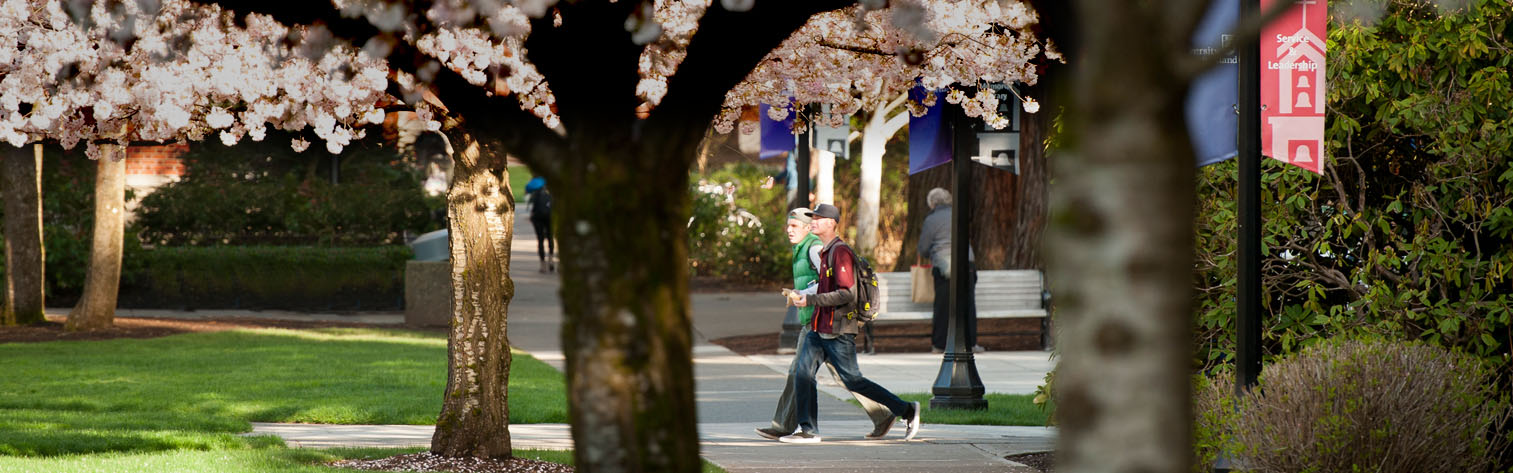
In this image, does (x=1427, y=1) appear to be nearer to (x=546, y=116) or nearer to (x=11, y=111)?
(x=546, y=116)

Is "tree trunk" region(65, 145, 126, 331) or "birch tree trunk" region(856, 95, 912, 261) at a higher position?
"birch tree trunk" region(856, 95, 912, 261)

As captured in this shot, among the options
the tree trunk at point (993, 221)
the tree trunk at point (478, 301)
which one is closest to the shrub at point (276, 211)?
the tree trunk at point (993, 221)

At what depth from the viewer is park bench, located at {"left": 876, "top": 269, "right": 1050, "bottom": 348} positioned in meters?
16.1

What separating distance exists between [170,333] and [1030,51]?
11.5m

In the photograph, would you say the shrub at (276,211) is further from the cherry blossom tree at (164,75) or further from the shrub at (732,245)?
the cherry blossom tree at (164,75)

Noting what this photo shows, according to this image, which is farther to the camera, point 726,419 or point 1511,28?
point 726,419

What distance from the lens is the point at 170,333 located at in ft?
55.7

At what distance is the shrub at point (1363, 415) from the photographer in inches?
251

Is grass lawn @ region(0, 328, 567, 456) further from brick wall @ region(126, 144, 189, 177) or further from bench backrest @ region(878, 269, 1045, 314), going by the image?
brick wall @ region(126, 144, 189, 177)

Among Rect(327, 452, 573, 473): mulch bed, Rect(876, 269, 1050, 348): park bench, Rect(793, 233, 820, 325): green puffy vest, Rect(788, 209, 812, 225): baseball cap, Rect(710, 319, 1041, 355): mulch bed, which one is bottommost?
Rect(327, 452, 573, 473): mulch bed

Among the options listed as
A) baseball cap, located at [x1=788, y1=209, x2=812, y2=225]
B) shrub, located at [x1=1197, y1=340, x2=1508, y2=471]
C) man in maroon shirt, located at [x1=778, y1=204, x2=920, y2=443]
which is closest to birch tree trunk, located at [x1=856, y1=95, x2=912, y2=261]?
baseball cap, located at [x1=788, y1=209, x2=812, y2=225]

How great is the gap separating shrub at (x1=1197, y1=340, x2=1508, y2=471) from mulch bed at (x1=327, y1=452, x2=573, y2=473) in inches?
135

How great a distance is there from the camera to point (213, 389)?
12.2 metres

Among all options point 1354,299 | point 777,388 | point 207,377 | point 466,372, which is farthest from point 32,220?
point 1354,299
